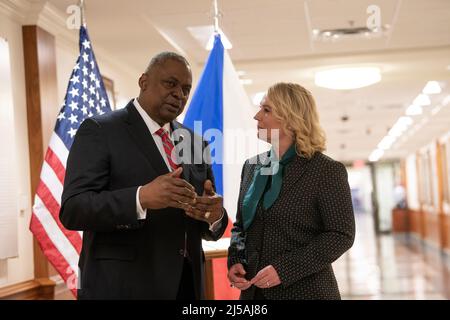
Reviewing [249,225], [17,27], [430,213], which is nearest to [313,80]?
[17,27]

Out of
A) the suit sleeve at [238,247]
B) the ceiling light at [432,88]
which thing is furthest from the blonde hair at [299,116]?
the ceiling light at [432,88]

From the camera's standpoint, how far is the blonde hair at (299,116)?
2.42 meters

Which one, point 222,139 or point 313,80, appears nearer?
point 222,139

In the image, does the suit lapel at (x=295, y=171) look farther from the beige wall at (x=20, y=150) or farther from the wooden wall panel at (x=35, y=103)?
the wooden wall panel at (x=35, y=103)

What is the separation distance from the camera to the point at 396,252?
1645 cm

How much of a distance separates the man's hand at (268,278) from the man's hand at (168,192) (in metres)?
0.55

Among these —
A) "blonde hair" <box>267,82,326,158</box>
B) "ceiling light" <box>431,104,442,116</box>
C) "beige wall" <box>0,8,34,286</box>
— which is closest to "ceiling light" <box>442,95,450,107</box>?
"ceiling light" <box>431,104,442,116</box>

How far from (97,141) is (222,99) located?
6.85 feet

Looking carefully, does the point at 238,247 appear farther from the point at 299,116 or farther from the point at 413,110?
the point at 413,110

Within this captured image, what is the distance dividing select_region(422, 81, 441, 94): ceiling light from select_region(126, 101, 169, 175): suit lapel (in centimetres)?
783

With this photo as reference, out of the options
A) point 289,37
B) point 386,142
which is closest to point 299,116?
point 289,37

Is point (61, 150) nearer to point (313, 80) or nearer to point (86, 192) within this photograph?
point (86, 192)
